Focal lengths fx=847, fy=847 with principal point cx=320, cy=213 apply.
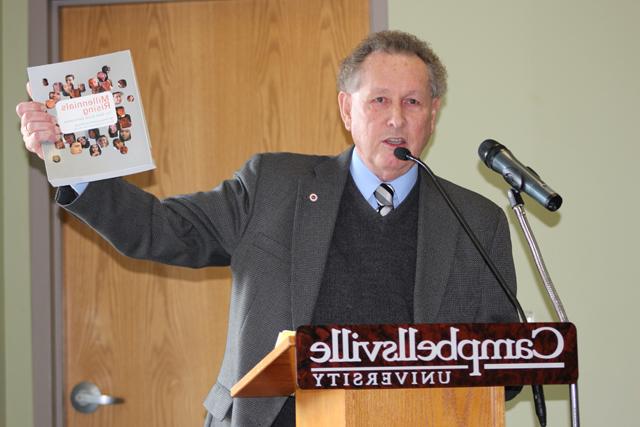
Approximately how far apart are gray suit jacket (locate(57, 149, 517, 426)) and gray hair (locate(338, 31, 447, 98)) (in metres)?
0.23

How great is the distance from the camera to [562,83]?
9.73 ft

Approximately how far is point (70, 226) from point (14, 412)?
0.68m

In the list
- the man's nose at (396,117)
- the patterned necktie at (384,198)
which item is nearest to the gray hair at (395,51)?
the man's nose at (396,117)

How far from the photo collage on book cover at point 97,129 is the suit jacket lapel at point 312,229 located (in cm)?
49

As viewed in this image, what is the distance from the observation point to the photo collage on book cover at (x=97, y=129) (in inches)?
70.7

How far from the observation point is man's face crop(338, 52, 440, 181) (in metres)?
2.12

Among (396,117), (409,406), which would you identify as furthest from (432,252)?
(409,406)

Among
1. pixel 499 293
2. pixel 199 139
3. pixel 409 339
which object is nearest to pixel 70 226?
pixel 199 139

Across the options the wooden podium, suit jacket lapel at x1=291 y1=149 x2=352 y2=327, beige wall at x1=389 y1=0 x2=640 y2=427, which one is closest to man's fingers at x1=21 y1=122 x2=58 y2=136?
suit jacket lapel at x1=291 y1=149 x2=352 y2=327

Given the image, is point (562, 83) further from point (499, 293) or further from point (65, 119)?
point (65, 119)

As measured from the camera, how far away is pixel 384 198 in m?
2.20

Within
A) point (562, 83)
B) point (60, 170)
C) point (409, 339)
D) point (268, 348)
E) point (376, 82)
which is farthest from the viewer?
point (562, 83)

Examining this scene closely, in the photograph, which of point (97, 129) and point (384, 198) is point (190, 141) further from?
point (97, 129)

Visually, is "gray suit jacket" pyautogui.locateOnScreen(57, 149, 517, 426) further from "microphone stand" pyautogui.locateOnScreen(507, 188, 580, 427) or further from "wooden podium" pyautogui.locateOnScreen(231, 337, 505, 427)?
"wooden podium" pyautogui.locateOnScreen(231, 337, 505, 427)
